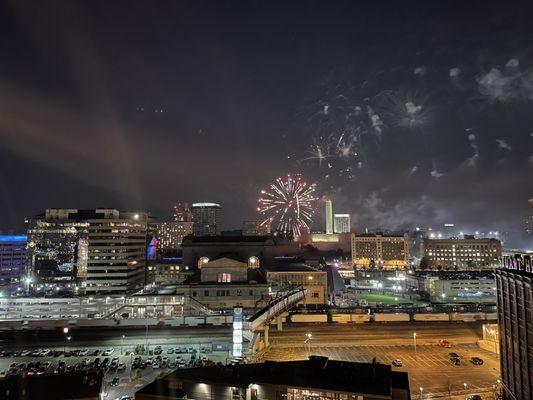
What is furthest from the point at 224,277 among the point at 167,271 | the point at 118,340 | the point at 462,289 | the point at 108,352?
the point at 462,289

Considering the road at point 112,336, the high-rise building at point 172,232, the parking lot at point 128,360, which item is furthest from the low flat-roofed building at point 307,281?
the high-rise building at point 172,232

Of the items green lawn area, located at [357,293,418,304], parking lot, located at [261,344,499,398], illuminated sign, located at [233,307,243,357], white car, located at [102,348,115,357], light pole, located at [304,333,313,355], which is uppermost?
illuminated sign, located at [233,307,243,357]

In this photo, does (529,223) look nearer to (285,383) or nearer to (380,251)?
(380,251)

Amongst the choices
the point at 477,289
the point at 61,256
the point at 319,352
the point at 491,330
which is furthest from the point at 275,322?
the point at 61,256

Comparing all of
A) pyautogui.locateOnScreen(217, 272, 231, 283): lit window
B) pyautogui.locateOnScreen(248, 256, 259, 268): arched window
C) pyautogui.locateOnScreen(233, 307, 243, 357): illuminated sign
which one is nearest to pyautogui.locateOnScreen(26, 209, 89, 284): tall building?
pyautogui.locateOnScreen(248, 256, 259, 268): arched window

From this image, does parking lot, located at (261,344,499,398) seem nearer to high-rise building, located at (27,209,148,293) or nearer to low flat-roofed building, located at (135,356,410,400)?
low flat-roofed building, located at (135,356,410,400)
